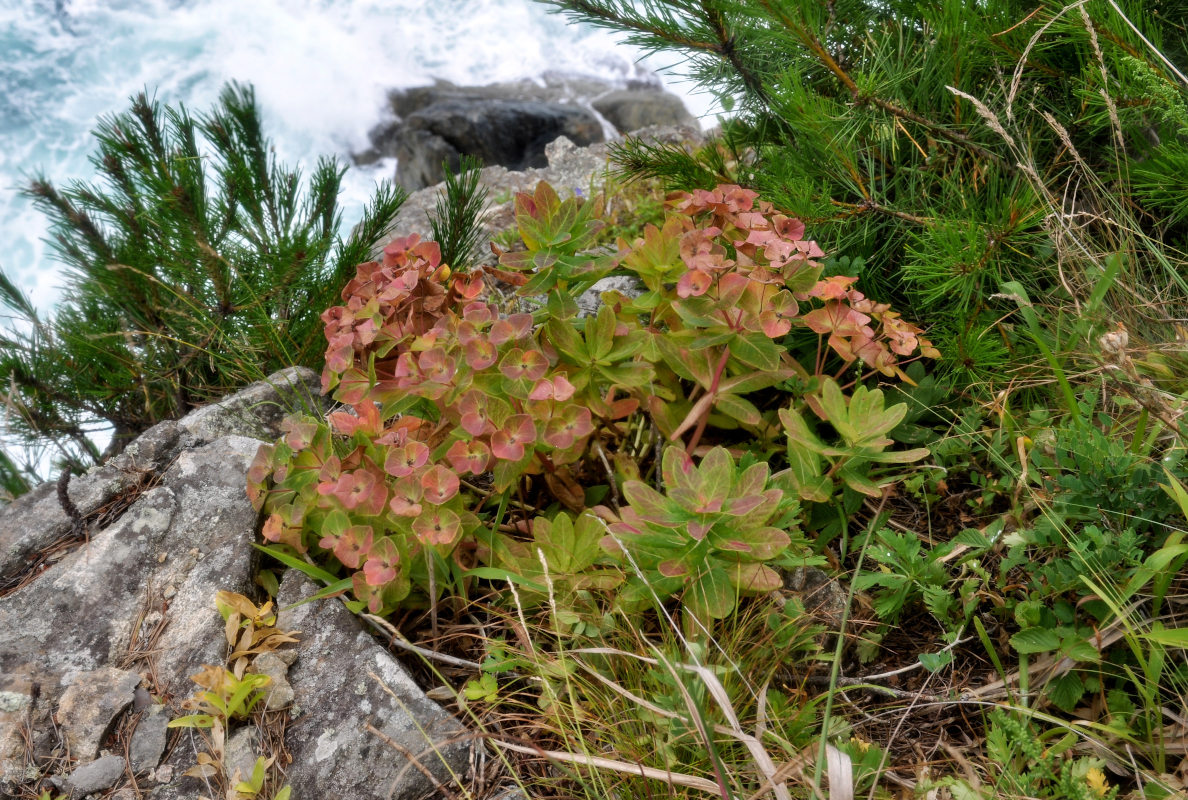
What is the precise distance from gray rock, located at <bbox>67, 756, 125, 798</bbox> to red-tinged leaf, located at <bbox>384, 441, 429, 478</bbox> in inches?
30.5

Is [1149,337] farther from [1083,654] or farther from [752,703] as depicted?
[752,703]

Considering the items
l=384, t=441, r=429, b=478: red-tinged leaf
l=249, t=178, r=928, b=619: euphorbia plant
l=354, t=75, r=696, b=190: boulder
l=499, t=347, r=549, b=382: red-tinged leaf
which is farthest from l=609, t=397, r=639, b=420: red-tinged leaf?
l=354, t=75, r=696, b=190: boulder

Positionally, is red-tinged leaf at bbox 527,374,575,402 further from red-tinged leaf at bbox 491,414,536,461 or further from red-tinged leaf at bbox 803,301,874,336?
red-tinged leaf at bbox 803,301,874,336

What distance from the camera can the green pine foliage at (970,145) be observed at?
6.30 ft

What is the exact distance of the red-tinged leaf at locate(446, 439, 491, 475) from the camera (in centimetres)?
167

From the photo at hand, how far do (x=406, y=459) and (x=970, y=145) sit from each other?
179cm

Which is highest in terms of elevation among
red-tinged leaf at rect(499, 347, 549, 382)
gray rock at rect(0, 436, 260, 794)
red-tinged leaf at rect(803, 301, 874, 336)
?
red-tinged leaf at rect(499, 347, 549, 382)

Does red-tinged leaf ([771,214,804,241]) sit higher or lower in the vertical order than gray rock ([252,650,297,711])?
higher

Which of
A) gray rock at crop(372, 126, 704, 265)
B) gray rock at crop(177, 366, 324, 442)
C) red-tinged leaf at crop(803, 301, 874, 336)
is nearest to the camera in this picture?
red-tinged leaf at crop(803, 301, 874, 336)

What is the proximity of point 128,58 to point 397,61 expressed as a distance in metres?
3.98

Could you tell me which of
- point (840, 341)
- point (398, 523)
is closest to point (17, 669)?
point (398, 523)

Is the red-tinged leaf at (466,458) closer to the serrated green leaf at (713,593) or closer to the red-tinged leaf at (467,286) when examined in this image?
the red-tinged leaf at (467,286)

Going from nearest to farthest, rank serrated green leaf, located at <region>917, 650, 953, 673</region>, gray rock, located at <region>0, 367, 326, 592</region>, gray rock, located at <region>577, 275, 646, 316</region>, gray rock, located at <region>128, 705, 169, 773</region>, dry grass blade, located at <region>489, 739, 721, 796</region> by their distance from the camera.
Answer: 1. dry grass blade, located at <region>489, 739, 721, 796</region>
2. serrated green leaf, located at <region>917, 650, 953, 673</region>
3. gray rock, located at <region>128, 705, 169, 773</region>
4. gray rock, located at <region>0, 367, 326, 592</region>
5. gray rock, located at <region>577, 275, 646, 316</region>

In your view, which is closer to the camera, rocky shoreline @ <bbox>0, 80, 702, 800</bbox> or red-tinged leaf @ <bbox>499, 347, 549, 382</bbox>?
rocky shoreline @ <bbox>0, 80, 702, 800</bbox>
